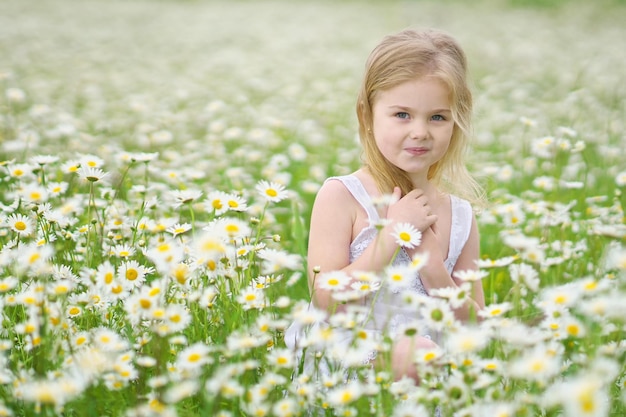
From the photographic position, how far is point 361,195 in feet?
7.17

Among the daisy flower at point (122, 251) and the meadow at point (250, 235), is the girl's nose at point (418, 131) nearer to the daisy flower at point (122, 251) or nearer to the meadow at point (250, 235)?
the meadow at point (250, 235)

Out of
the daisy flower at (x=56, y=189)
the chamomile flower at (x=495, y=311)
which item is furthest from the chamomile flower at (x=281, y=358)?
the daisy flower at (x=56, y=189)

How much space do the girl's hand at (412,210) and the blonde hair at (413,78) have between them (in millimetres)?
99

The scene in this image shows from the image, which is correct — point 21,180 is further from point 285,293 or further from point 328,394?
point 328,394

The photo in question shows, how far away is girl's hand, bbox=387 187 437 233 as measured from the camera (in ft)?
6.84

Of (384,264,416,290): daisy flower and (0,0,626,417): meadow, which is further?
(384,264,416,290): daisy flower

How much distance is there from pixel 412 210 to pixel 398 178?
202 millimetres

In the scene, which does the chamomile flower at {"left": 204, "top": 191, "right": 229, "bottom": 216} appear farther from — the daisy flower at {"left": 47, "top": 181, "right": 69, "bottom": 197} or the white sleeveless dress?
the daisy flower at {"left": 47, "top": 181, "right": 69, "bottom": 197}

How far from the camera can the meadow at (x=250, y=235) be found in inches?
57.1

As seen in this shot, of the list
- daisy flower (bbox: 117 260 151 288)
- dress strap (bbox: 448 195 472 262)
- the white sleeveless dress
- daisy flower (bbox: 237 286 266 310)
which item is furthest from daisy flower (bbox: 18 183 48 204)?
dress strap (bbox: 448 195 472 262)

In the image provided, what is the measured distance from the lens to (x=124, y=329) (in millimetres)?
1915

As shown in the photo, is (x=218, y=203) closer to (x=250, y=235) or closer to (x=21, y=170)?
(x=250, y=235)

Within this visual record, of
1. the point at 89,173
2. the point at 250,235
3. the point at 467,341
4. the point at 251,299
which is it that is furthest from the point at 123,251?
the point at 467,341

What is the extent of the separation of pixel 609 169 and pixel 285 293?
2288 millimetres
